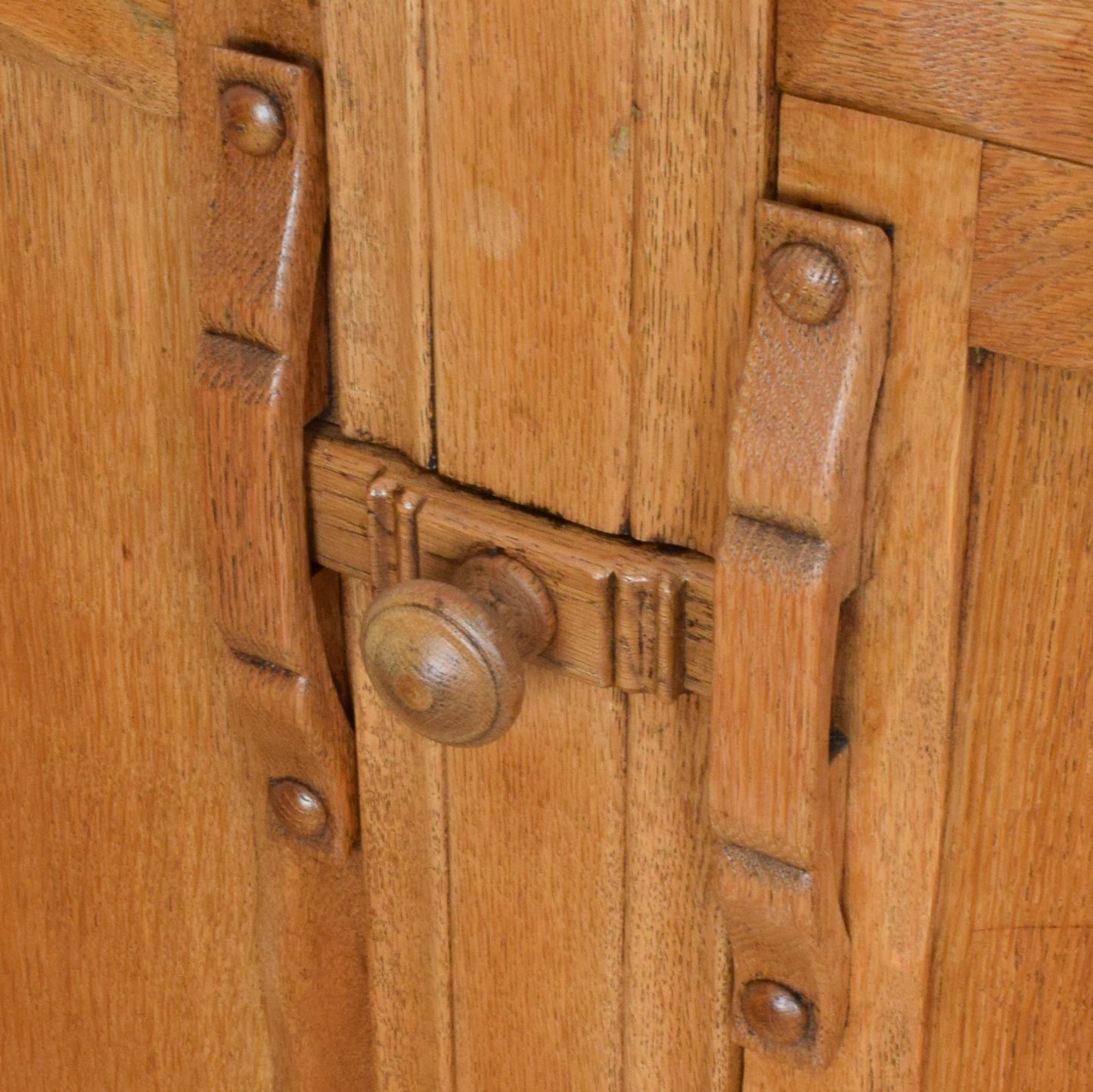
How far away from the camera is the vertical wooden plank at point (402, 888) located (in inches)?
29.5

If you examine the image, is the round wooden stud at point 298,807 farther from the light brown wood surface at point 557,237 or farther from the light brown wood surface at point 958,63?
the light brown wood surface at point 958,63

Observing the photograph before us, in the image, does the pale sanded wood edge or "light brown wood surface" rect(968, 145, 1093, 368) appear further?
the pale sanded wood edge

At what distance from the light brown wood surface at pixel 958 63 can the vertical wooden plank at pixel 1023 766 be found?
72 mm

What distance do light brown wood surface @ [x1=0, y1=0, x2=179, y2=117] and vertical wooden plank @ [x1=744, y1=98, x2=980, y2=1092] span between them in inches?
9.5

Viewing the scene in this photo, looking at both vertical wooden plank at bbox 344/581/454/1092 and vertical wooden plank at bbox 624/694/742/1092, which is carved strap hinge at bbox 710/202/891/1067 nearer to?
vertical wooden plank at bbox 624/694/742/1092

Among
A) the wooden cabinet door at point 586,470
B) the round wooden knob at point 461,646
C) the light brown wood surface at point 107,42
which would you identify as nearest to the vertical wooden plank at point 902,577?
the wooden cabinet door at point 586,470

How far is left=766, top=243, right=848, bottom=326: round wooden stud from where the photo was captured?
0.56 meters

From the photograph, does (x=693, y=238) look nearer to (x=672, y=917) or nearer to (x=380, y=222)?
(x=380, y=222)

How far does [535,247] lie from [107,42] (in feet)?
0.63

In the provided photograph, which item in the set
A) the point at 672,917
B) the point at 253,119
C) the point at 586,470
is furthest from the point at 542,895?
the point at 253,119

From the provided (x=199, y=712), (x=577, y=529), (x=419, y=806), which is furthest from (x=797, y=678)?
(x=199, y=712)

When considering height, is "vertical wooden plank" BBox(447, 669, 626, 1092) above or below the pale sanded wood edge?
below

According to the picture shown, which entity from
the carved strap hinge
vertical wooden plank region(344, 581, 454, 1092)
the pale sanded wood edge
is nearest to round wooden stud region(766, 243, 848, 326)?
the carved strap hinge

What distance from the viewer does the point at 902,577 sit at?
0.61 m
